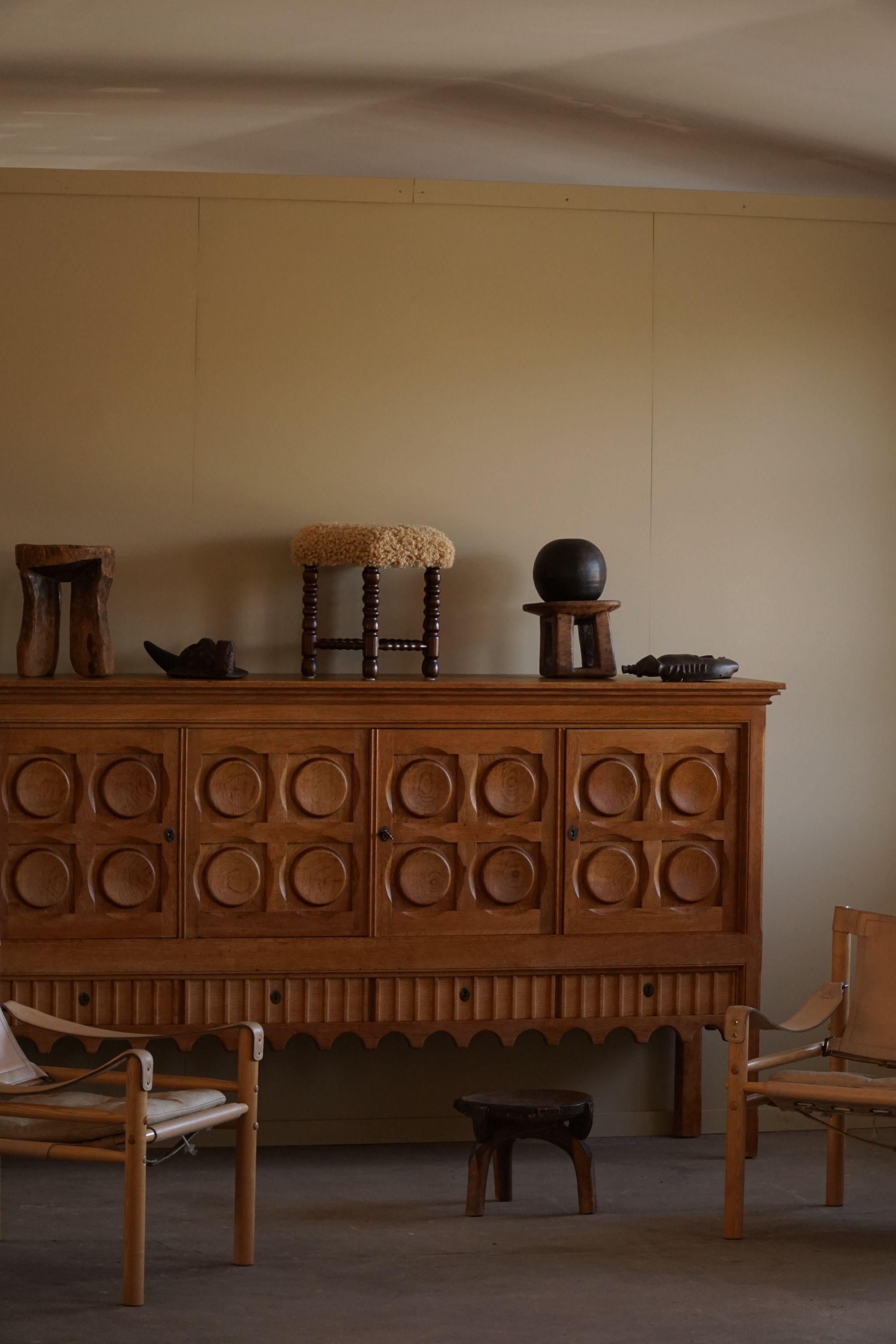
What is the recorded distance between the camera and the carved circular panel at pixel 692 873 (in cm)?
442

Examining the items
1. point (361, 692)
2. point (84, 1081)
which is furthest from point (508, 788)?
point (84, 1081)

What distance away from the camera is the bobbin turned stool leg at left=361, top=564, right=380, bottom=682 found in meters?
4.40

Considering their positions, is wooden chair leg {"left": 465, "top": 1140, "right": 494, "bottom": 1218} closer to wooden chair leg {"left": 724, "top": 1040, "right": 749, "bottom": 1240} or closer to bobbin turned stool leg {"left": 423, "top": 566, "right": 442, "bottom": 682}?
wooden chair leg {"left": 724, "top": 1040, "right": 749, "bottom": 1240}

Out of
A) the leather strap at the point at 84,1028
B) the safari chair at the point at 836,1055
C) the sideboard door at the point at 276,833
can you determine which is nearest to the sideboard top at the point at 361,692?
the sideboard door at the point at 276,833

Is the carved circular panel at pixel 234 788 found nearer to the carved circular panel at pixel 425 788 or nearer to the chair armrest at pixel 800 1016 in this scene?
the carved circular panel at pixel 425 788

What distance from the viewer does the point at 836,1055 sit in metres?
4.08

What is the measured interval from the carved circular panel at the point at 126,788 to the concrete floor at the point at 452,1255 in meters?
1.13

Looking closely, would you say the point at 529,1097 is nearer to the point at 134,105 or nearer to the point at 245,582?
the point at 245,582

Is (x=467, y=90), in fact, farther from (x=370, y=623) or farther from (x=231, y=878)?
(x=231, y=878)

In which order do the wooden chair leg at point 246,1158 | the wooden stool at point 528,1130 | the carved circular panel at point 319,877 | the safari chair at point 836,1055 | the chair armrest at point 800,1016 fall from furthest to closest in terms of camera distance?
the carved circular panel at point 319,877 → the wooden stool at point 528,1130 → the chair armrest at point 800,1016 → the safari chair at point 836,1055 → the wooden chair leg at point 246,1158

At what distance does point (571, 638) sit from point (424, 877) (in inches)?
36.7

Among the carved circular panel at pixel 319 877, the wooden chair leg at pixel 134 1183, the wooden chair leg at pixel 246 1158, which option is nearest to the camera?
the wooden chair leg at pixel 134 1183

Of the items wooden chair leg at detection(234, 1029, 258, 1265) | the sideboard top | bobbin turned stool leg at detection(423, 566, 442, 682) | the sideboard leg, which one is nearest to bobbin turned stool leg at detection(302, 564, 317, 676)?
the sideboard top

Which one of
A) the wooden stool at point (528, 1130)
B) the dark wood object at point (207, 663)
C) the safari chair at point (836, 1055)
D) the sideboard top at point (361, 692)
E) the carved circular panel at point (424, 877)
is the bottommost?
the wooden stool at point (528, 1130)
